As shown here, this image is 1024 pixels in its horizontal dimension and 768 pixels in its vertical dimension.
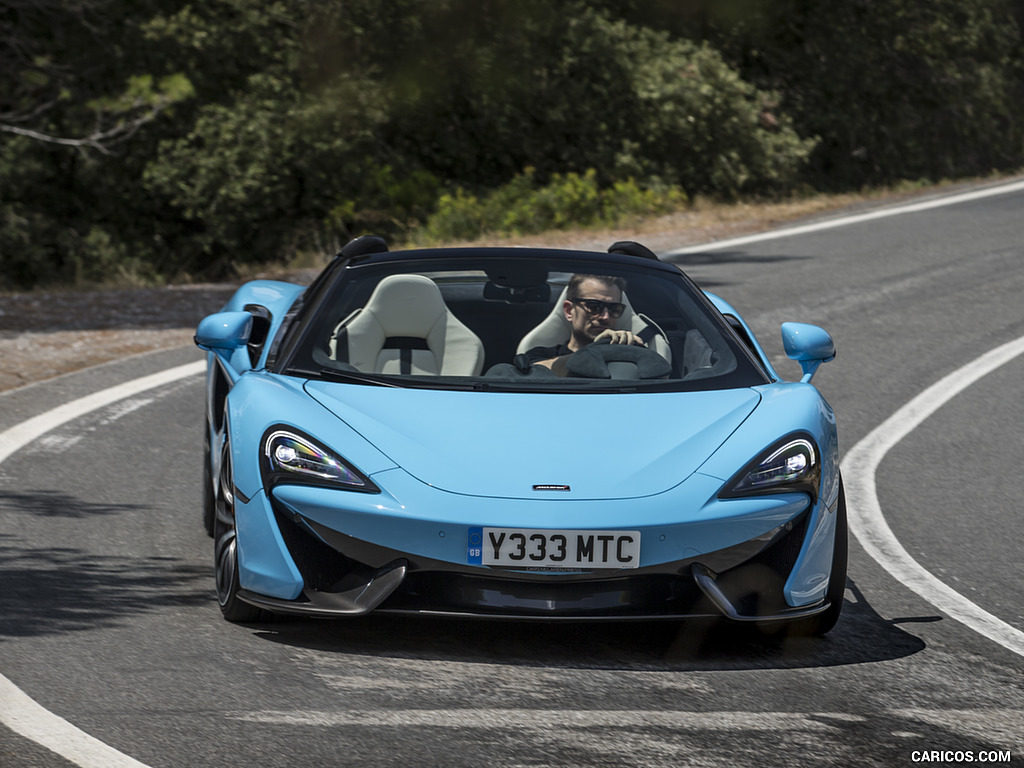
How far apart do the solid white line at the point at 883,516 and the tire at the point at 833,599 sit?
56 cm

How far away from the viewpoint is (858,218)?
19.9m

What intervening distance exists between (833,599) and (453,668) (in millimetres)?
1303

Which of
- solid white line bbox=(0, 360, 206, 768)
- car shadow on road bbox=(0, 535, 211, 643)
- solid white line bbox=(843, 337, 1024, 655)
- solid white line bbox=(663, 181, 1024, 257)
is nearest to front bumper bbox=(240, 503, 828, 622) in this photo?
car shadow on road bbox=(0, 535, 211, 643)

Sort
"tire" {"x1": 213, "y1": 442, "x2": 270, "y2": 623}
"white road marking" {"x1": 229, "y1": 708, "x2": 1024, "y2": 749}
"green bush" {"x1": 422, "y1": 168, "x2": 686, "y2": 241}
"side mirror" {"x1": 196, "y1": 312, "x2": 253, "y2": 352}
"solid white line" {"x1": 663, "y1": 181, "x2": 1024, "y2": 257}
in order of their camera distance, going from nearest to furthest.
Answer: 1. "white road marking" {"x1": 229, "y1": 708, "x2": 1024, "y2": 749}
2. "tire" {"x1": 213, "y1": 442, "x2": 270, "y2": 623}
3. "side mirror" {"x1": 196, "y1": 312, "x2": 253, "y2": 352}
4. "solid white line" {"x1": 663, "y1": 181, "x2": 1024, "y2": 257}
5. "green bush" {"x1": 422, "y1": 168, "x2": 686, "y2": 241}

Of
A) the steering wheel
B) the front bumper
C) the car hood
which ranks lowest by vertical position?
the front bumper

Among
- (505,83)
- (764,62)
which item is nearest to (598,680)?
(505,83)

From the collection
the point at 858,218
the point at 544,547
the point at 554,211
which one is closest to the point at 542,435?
the point at 544,547

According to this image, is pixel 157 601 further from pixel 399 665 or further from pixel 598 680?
pixel 598 680

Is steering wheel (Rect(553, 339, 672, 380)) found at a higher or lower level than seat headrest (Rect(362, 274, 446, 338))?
lower

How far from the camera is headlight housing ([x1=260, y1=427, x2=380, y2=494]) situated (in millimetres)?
4629

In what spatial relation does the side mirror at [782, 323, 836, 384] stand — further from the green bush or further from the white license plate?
the green bush

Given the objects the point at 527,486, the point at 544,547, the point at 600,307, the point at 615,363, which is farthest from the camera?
the point at 600,307

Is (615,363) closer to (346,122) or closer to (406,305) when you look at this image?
(406,305)

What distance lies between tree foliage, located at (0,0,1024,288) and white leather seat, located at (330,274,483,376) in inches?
629
